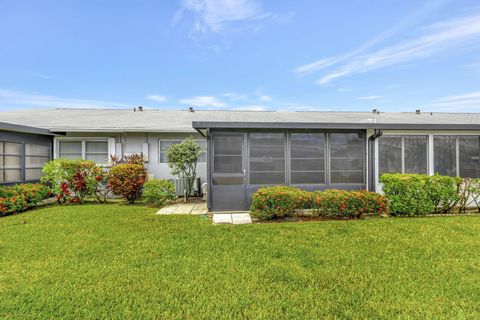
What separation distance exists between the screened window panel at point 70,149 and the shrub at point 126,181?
3201 mm

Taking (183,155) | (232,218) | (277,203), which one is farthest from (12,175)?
(277,203)

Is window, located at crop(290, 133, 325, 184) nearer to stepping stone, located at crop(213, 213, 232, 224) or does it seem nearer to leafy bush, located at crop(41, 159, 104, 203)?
stepping stone, located at crop(213, 213, 232, 224)

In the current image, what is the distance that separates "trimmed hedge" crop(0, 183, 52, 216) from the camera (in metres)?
7.20

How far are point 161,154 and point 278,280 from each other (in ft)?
28.1

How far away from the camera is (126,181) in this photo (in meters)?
8.58

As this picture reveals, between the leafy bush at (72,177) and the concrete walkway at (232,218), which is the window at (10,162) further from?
the concrete walkway at (232,218)

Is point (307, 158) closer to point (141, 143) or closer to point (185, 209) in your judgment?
point (185, 209)

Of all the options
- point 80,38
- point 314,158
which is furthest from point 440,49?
point 80,38

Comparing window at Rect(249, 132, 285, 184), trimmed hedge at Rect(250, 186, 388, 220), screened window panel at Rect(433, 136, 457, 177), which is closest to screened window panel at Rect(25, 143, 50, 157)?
window at Rect(249, 132, 285, 184)

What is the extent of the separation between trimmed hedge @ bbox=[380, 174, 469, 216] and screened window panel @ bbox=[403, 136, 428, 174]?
1.23 meters

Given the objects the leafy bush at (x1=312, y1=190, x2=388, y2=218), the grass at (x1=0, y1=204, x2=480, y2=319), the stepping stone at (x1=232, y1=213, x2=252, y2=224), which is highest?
the leafy bush at (x1=312, y1=190, x2=388, y2=218)

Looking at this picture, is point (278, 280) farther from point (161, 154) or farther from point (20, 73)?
point (20, 73)

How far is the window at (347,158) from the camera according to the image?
7930 millimetres

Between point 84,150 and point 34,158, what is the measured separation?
1.79 meters
